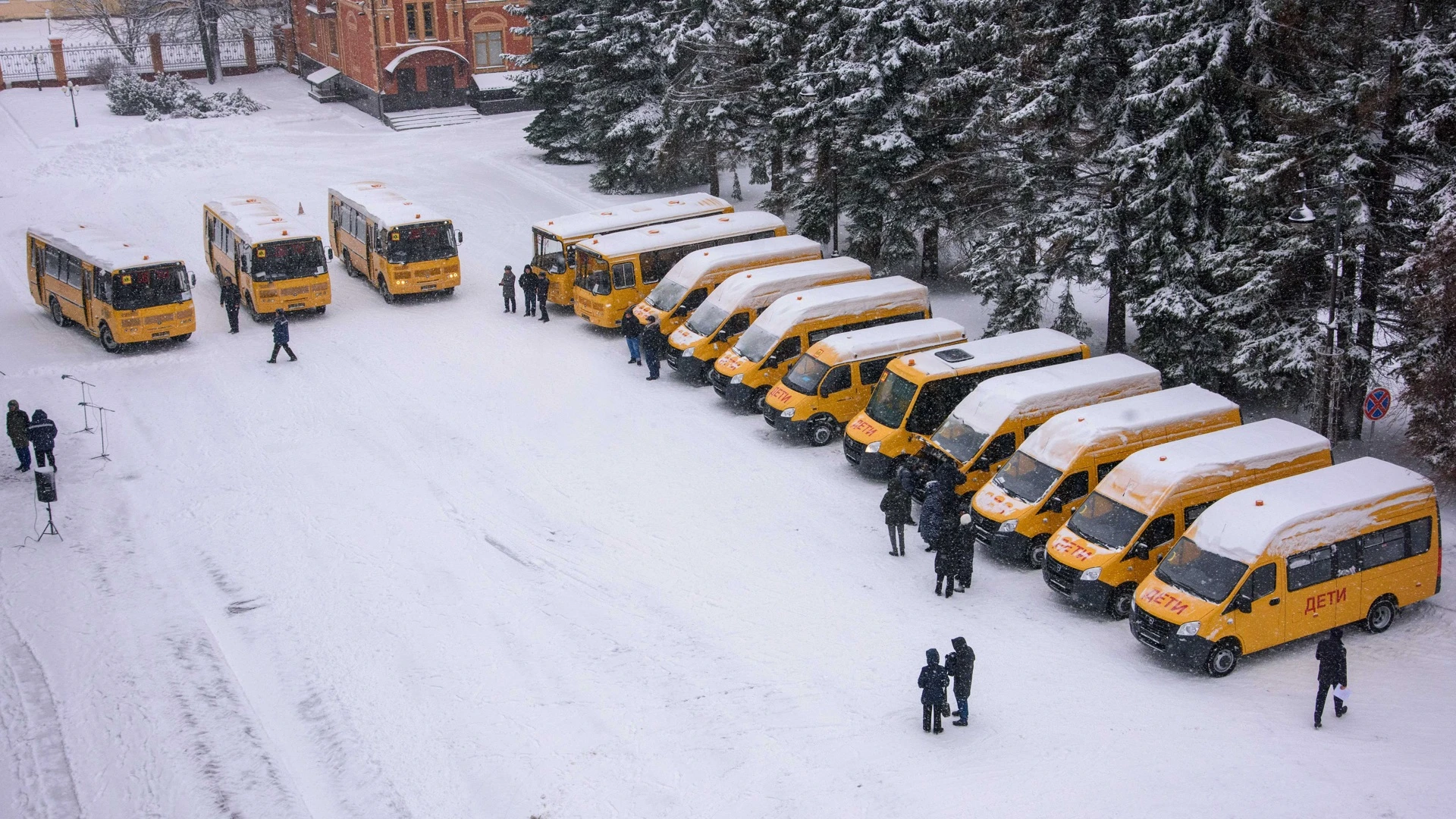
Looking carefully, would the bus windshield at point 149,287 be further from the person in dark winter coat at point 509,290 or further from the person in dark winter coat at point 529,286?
the person in dark winter coat at point 529,286

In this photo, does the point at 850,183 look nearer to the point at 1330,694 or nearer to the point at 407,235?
the point at 407,235

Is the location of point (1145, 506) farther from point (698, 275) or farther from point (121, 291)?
point (121, 291)

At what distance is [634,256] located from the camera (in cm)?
2838

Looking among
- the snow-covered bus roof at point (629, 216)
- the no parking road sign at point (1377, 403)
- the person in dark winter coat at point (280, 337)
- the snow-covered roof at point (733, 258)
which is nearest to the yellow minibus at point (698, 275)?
the snow-covered roof at point (733, 258)

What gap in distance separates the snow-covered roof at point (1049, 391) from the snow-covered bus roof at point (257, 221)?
17.1m

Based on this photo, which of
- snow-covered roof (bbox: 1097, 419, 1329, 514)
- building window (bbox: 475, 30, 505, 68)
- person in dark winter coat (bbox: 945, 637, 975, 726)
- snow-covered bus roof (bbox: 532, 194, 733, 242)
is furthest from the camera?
building window (bbox: 475, 30, 505, 68)

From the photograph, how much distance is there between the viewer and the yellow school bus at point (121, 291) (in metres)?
26.7

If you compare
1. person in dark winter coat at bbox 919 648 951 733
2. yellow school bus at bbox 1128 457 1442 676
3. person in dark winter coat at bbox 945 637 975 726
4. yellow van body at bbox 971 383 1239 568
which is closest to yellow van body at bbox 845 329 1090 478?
yellow van body at bbox 971 383 1239 568

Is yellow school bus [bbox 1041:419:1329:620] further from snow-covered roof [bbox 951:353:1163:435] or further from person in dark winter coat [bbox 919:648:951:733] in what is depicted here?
person in dark winter coat [bbox 919:648:951:733]

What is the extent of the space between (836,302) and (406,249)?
38.7 ft

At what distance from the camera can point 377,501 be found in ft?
66.0

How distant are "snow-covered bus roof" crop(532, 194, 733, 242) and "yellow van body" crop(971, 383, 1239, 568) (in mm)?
14714

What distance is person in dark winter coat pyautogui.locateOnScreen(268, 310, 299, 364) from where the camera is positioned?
1033 inches

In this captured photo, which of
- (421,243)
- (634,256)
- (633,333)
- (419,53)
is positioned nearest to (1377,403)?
(633,333)
